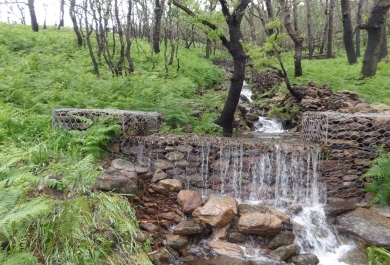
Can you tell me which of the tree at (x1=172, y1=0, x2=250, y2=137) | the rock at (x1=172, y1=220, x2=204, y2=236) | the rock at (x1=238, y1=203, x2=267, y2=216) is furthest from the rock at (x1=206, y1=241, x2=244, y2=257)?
the tree at (x1=172, y1=0, x2=250, y2=137)

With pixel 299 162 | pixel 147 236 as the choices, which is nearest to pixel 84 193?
pixel 147 236

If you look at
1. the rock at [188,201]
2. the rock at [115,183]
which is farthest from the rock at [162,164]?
the rock at [115,183]

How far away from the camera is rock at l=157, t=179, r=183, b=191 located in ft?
17.1

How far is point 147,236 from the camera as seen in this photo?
4148mm

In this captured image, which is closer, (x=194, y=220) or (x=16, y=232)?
(x=16, y=232)

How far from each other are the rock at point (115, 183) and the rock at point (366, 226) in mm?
3345

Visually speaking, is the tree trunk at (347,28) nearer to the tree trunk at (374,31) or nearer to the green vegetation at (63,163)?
the tree trunk at (374,31)

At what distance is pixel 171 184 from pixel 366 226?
122 inches

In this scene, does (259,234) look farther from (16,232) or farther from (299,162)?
(16,232)

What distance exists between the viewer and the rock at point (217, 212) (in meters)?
4.56

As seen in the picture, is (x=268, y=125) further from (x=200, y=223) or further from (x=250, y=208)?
(x=200, y=223)

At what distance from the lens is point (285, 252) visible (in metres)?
4.24

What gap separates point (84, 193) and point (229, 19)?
5355 mm

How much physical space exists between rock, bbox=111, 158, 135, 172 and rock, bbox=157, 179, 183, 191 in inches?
21.9
